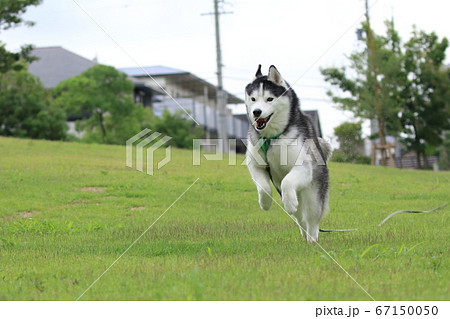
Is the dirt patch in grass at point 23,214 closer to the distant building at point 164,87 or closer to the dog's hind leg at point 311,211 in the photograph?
the dog's hind leg at point 311,211

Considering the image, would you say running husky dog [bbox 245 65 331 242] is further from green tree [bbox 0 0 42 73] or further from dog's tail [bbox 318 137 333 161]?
green tree [bbox 0 0 42 73]

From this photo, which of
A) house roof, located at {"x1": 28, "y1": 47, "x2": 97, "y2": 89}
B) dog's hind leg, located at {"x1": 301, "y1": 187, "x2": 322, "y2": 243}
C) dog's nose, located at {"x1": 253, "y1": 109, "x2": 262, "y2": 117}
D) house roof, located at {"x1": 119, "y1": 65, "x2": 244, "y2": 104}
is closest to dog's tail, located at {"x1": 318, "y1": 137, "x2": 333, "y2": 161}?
dog's hind leg, located at {"x1": 301, "y1": 187, "x2": 322, "y2": 243}

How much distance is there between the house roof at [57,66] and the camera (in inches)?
2872

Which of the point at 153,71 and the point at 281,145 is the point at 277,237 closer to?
the point at 281,145

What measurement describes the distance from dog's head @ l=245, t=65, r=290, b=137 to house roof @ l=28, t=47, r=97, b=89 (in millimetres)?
67430

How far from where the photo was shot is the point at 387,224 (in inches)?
392

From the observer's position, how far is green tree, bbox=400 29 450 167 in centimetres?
3584

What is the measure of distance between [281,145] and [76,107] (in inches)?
1860

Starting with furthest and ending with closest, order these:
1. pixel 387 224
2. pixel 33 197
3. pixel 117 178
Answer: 1. pixel 117 178
2. pixel 33 197
3. pixel 387 224

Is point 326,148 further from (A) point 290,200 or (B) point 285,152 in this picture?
(A) point 290,200

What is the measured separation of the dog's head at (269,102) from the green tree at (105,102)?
4367cm

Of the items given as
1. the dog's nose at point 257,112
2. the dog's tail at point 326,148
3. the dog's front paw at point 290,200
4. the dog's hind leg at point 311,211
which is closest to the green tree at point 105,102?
the dog's tail at point 326,148
